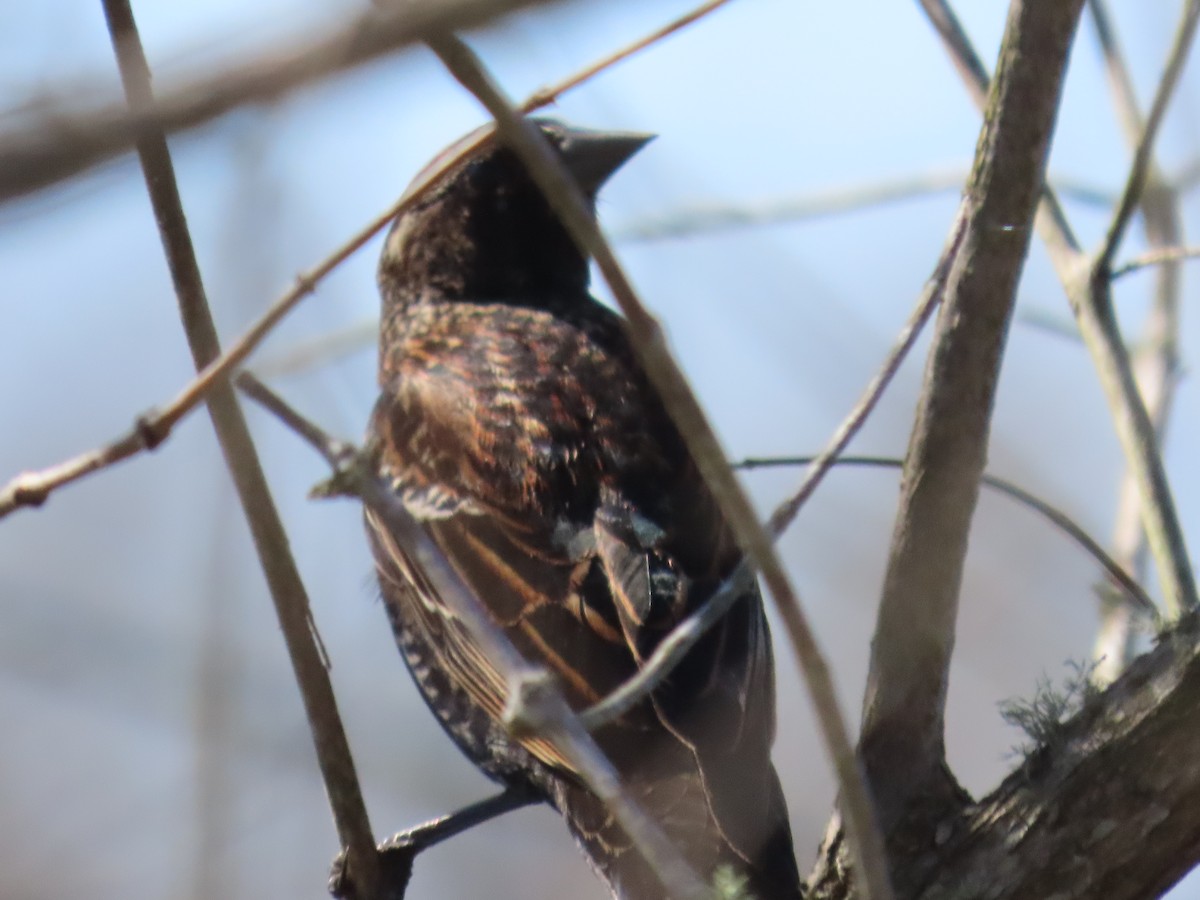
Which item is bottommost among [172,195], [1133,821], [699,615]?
[1133,821]

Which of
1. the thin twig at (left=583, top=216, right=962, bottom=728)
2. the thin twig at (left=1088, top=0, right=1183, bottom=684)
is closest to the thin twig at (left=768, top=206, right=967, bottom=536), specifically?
the thin twig at (left=583, top=216, right=962, bottom=728)

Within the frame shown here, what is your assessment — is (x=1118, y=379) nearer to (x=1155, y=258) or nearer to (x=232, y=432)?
(x=1155, y=258)

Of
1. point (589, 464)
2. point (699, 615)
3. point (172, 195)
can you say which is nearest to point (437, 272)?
point (589, 464)

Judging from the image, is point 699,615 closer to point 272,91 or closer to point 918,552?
point 918,552

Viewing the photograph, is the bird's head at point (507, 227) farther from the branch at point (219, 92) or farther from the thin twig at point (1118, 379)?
the branch at point (219, 92)

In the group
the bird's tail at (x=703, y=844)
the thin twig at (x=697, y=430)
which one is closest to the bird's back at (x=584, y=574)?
the bird's tail at (x=703, y=844)

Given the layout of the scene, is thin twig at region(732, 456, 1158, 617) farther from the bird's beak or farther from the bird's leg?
the bird's beak
